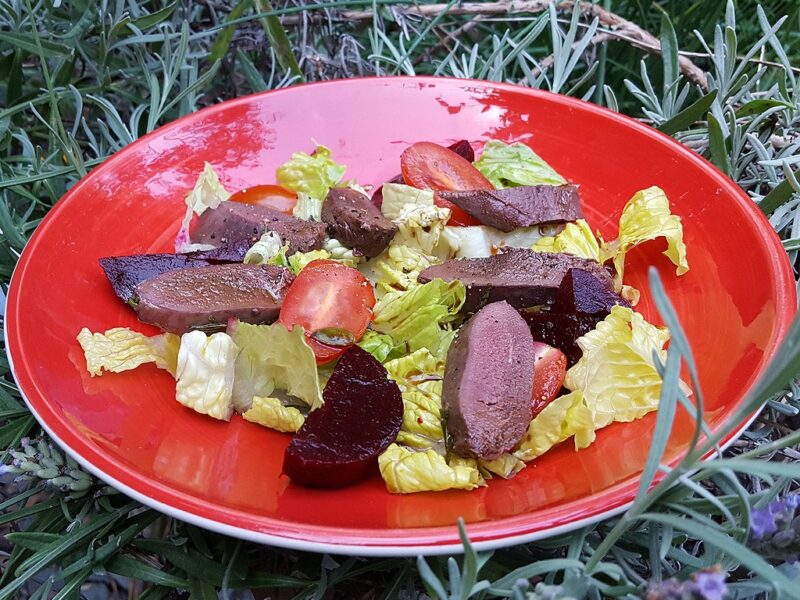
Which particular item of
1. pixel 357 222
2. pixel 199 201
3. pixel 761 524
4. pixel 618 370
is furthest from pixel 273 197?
pixel 761 524

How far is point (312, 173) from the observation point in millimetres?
2160

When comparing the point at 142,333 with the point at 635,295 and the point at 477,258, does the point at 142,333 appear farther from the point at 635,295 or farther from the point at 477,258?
the point at 635,295

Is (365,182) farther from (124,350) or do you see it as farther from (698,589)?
(698,589)

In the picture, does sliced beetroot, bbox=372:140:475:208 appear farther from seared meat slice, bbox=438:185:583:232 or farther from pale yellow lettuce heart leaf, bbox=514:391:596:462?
pale yellow lettuce heart leaf, bbox=514:391:596:462

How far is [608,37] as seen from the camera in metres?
2.57

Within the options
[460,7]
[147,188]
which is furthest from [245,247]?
[460,7]

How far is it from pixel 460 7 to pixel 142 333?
1731 mm

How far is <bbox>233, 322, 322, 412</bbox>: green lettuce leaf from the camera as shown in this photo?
1501mm

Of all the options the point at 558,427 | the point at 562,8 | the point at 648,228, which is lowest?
the point at 558,427

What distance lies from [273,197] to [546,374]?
3.30 ft

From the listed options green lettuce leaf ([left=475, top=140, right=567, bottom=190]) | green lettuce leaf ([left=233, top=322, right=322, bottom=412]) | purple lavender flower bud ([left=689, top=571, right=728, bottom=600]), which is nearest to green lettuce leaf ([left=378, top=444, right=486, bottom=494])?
green lettuce leaf ([left=233, top=322, right=322, bottom=412])

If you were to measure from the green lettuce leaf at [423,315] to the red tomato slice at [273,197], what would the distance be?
53 cm

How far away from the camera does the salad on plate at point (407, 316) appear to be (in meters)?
1.40

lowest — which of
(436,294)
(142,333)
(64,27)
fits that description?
(142,333)
